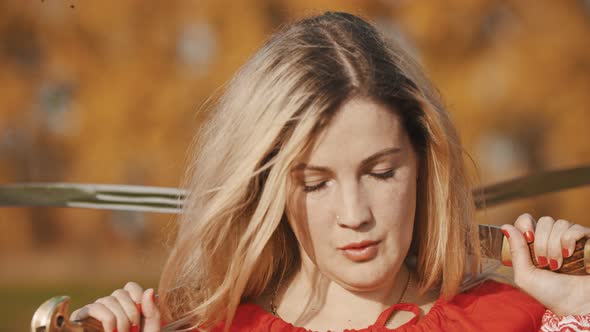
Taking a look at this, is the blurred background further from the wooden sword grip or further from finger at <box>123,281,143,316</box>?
finger at <box>123,281,143,316</box>

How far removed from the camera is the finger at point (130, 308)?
1.41 meters

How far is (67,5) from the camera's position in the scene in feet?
22.1

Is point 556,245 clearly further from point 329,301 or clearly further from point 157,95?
point 157,95

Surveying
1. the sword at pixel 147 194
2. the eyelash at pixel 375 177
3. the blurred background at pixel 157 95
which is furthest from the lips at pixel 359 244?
the blurred background at pixel 157 95

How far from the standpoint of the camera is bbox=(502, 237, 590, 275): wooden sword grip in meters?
1.49

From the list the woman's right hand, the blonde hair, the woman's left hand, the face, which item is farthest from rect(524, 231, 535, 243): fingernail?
the woman's right hand

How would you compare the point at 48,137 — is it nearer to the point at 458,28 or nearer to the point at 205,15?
the point at 205,15

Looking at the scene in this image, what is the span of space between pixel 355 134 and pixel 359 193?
99mm

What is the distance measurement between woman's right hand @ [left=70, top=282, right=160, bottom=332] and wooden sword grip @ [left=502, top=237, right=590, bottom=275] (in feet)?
2.12

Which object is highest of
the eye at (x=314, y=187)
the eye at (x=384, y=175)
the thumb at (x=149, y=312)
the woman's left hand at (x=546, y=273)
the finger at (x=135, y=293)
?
the eye at (x=384, y=175)

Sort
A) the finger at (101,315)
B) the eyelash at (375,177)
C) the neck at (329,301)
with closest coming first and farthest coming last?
1. the finger at (101,315)
2. the eyelash at (375,177)
3. the neck at (329,301)

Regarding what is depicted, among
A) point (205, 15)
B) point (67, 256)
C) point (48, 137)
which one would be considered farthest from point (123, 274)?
point (205, 15)

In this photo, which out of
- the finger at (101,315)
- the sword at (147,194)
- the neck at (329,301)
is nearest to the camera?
the finger at (101,315)

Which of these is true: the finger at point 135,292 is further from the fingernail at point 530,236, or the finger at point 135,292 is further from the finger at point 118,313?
the fingernail at point 530,236
